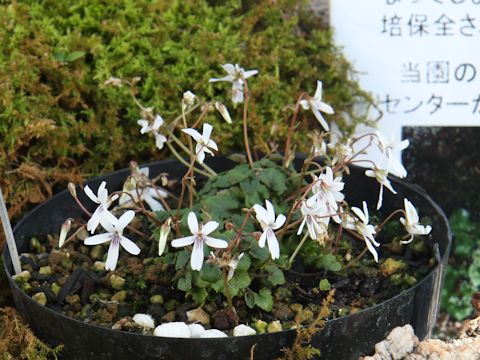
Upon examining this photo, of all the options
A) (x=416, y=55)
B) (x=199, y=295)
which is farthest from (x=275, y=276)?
(x=416, y=55)

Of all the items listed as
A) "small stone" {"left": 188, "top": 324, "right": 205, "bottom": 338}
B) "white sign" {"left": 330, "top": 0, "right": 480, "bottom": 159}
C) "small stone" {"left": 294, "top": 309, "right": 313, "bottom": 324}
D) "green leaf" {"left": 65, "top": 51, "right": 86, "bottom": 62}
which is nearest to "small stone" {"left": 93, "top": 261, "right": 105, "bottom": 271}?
"small stone" {"left": 188, "top": 324, "right": 205, "bottom": 338}

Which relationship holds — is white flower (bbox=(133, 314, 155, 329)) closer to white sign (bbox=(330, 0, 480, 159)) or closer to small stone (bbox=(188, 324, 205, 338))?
small stone (bbox=(188, 324, 205, 338))

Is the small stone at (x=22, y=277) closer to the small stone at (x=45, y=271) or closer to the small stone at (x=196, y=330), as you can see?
the small stone at (x=45, y=271)

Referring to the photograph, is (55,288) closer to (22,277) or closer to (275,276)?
(22,277)

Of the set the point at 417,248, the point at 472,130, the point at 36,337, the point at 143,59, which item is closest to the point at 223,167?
the point at 143,59

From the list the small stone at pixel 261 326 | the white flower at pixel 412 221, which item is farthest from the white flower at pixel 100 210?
the white flower at pixel 412 221

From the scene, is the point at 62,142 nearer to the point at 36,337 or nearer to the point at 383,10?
the point at 36,337

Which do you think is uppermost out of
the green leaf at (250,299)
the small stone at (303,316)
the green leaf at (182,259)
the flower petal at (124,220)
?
the flower petal at (124,220)
